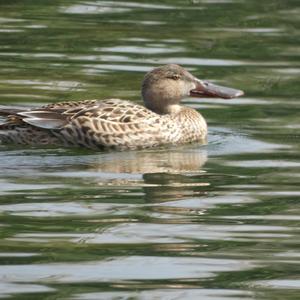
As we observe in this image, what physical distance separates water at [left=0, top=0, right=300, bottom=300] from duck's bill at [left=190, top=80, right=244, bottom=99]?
0.79ft

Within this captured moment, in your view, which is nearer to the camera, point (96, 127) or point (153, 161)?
point (153, 161)

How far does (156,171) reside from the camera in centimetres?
1268

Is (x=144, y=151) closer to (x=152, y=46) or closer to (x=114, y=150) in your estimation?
(x=114, y=150)

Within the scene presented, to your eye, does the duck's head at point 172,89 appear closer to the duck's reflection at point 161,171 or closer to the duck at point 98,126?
the duck at point 98,126

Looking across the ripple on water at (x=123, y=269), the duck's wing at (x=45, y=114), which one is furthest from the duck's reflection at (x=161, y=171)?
the ripple on water at (x=123, y=269)

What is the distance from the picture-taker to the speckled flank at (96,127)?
13891 millimetres

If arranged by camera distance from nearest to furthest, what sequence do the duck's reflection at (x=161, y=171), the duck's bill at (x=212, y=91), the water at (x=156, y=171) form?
the water at (x=156, y=171), the duck's reflection at (x=161, y=171), the duck's bill at (x=212, y=91)

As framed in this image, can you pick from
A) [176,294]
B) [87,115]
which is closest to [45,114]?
[87,115]

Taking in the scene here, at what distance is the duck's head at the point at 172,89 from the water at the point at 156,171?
287 millimetres

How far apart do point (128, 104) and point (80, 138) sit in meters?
0.58

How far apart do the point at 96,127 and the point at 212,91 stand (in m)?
1.35

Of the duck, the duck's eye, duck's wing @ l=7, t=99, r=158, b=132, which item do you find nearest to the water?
the duck

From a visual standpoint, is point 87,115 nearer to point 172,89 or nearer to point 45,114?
point 45,114

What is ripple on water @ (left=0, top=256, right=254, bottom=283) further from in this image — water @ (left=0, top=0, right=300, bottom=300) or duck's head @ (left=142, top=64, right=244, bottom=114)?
duck's head @ (left=142, top=64, right=244, bottom=114)
